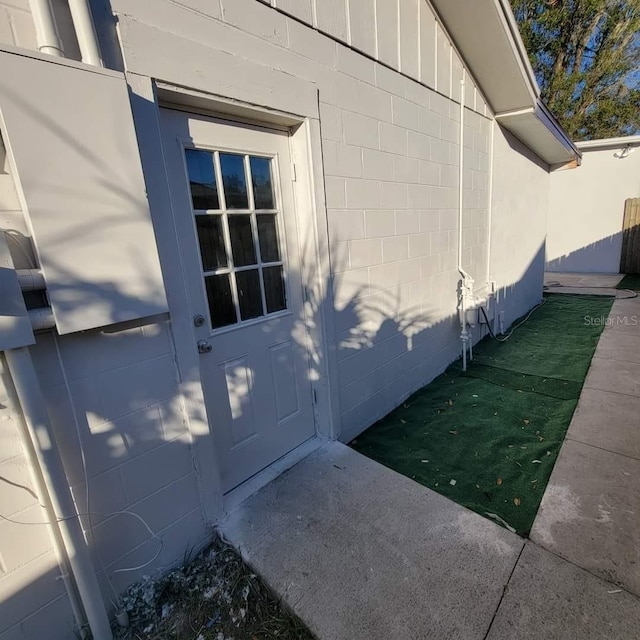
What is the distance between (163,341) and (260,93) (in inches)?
58.7

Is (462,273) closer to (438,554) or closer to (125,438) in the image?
(438,554)

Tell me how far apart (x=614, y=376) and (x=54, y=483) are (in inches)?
193

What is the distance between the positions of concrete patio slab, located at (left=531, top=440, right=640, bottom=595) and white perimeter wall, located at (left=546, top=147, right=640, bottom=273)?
1140cm

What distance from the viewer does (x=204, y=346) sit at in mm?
1966

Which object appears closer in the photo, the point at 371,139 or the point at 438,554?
the point at 438,554

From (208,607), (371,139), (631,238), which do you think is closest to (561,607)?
(208,607)

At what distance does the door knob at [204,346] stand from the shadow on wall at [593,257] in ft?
43.8

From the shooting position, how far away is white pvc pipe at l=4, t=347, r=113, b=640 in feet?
4.07

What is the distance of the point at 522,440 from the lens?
280 centimetres

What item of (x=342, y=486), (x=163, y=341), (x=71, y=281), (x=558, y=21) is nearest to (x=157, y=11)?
(x=71, y=281)

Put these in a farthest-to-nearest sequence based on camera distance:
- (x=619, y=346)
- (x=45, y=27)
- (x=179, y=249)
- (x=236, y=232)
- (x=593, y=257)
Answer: (x=593, y=257)
(x=619, y=346)
(x=236, y=232)
(x=179, y=249)
(x=45, y=27)

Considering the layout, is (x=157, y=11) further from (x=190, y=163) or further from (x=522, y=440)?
(x=522, y=440)

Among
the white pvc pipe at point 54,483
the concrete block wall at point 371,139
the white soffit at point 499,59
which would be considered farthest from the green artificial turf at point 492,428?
the white soffit at point 499,59

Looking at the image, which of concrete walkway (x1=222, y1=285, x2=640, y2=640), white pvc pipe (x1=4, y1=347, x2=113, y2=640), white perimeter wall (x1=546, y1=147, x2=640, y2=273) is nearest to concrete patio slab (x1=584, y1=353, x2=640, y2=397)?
concrete walkway (x1=222, y1=285, x2=640, y2=640)
